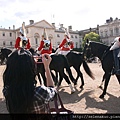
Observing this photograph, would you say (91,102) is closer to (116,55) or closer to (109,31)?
(116,55)

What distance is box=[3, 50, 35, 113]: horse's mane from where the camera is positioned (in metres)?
1.82

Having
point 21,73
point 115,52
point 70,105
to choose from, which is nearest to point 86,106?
point 70,105

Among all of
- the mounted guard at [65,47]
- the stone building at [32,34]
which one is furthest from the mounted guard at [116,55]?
the stone building at [32,34]

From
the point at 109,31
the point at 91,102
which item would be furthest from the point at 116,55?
the point at 109,31

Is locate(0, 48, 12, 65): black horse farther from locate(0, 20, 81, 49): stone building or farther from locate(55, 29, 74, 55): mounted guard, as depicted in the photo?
locate(0, 20, 81, 49): stone building

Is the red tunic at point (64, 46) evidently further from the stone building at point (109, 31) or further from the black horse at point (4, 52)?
the stone building at point (109, 31)

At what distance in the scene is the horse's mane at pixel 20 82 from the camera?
71.6 inches

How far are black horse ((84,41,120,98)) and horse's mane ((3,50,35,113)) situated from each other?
5.17m

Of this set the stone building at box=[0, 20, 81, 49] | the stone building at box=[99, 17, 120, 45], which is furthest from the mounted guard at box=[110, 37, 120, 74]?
the stone building at box=[99, 17, 120, 45]

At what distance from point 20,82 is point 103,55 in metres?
5.46

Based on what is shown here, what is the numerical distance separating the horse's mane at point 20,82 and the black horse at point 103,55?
5166 mm

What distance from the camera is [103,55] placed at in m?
6.98

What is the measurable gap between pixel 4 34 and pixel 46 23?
1514cm

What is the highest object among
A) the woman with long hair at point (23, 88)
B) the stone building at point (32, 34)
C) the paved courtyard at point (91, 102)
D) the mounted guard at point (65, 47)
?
the stone building at point (32, 34)
